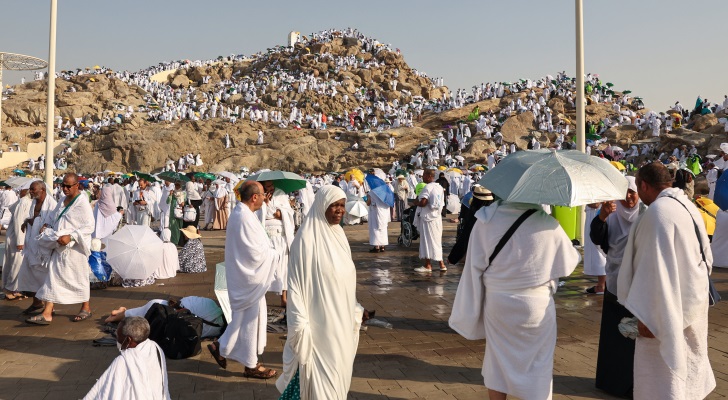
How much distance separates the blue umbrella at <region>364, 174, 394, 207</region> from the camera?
41.1 feet

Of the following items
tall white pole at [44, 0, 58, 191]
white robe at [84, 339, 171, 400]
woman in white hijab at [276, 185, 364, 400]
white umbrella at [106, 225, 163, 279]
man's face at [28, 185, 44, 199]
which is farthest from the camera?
tall white pole at [44, 0, 58, 191]

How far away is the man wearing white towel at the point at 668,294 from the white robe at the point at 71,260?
220 inches

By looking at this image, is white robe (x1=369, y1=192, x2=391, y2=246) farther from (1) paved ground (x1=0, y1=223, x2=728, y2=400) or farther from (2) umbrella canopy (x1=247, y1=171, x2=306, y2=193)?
(2) umbrella canopy (x1=247, y1=171, x2=306, y2=193)

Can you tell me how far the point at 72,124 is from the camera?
157 feet

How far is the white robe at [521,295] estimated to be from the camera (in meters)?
3.48

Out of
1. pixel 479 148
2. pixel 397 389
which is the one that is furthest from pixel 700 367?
pixel 479 148

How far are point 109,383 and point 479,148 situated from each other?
34.2 m

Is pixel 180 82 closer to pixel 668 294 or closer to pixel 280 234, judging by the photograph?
pixel 280 234

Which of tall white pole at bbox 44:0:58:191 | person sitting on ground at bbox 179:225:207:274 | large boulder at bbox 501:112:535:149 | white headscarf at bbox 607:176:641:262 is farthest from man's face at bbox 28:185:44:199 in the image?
large boulder at bbox 501:112:535:149

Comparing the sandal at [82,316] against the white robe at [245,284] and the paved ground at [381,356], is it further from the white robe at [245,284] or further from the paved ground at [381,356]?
the white robe at [245,284]

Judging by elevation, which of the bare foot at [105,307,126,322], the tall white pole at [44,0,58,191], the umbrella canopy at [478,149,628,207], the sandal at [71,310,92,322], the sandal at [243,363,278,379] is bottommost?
the sandal at [243,363,278,379]

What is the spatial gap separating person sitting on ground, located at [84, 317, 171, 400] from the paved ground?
3.81 feet

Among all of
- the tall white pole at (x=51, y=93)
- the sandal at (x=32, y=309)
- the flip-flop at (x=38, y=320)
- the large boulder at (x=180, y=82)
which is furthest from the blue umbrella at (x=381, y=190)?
the large boulder at (x=180, y=82)

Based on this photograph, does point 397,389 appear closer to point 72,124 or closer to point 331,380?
point 331,380
